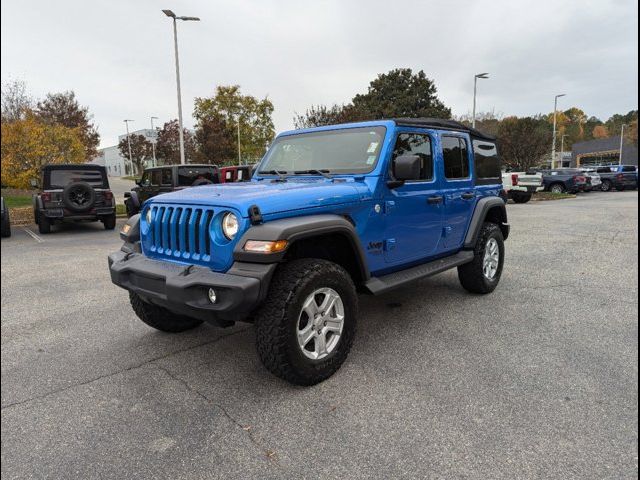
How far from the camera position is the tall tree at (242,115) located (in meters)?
40.2

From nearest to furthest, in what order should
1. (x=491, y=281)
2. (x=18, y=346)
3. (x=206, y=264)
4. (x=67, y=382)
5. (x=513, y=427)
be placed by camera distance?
1. (x=513, y=427)
2. (x=206, y=264)
3. (x=67, y=382)
4. (x=18, y=346)
5. (x=491, y=281)

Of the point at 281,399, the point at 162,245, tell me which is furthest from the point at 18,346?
the point at 281,399

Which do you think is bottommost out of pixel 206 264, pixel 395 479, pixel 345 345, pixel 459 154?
pixel 395 479

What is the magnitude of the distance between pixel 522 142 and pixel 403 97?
1207cm

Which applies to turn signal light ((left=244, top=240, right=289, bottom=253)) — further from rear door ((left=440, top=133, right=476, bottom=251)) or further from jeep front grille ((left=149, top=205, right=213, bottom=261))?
rear door ((left=440, top=133, right=476, bottom=251))

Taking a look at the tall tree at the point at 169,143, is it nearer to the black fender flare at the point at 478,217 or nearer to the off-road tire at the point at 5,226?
the off-road tire at the point at 5,226

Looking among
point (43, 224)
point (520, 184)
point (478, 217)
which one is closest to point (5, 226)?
point (43, 224)

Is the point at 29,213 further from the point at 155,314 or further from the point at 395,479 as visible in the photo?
the point at 395,479

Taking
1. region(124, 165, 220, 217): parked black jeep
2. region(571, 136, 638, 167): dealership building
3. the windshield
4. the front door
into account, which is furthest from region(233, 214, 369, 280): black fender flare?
region(571, 136, 638, 167): dealership building

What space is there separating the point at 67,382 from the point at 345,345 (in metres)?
1.97

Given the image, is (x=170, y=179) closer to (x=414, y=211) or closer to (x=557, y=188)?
(x=414, y=211)

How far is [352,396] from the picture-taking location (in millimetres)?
2906

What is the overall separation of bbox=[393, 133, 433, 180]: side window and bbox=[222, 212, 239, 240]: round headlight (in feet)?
5.50

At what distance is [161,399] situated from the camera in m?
2.88
